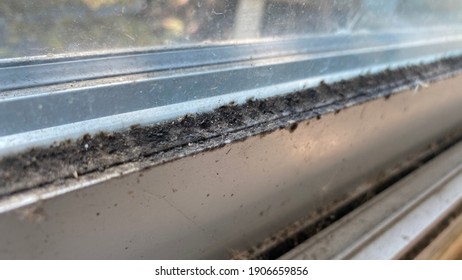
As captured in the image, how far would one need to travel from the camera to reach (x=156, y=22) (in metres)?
0.33

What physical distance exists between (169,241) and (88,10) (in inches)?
9.3

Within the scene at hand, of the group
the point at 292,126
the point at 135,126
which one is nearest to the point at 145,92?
the point at 135,126

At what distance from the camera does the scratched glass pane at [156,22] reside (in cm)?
28

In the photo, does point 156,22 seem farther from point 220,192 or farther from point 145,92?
point 220,192

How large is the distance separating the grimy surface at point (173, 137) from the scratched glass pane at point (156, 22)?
70mm

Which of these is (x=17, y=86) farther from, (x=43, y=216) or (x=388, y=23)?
(x=388, y=23)

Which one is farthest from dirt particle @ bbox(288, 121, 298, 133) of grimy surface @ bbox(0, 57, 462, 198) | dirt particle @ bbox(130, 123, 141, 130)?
dirt particle @ bbox(130, 123, 141, 130)

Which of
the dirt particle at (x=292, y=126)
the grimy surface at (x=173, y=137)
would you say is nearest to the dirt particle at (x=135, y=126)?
the grimy surface at (x=173, y=137)

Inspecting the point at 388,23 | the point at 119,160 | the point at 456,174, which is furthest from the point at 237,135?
the point at 456,174

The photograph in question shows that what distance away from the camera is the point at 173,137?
0.34 metres

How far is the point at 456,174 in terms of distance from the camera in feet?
2.04

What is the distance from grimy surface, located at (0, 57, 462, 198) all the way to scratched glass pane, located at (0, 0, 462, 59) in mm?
70

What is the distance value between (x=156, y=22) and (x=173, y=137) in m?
0.10

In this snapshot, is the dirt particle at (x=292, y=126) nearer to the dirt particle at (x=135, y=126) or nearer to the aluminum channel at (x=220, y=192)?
the aluminum channel at (x=220, y=192)
